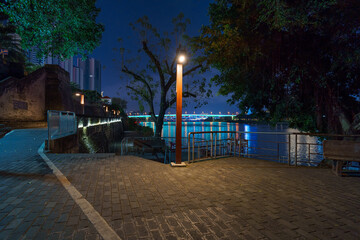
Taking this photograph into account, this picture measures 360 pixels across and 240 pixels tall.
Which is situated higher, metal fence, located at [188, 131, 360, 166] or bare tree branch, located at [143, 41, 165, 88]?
bare tree branch, located at [143, 41, 165, 88]

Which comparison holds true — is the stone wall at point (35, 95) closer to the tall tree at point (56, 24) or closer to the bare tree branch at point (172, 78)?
the tall tree at point (56, 24)

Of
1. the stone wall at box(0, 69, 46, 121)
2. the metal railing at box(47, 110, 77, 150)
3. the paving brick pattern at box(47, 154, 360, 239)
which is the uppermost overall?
the stone wall at box(0, 69, 46, 121)

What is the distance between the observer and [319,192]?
406cm

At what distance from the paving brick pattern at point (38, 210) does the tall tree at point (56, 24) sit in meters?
5.99

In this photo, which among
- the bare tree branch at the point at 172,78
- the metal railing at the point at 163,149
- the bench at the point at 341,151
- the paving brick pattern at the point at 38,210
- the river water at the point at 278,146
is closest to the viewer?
the paving brick pattern at the point at 38,210

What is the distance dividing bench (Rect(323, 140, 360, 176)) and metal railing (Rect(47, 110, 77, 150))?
33.2ft

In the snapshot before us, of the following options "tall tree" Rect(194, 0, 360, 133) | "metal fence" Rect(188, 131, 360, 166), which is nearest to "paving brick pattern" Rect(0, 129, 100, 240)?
"metal fence" Rect(188, 131, 360, 166)

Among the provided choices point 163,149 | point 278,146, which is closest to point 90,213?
point 278,146

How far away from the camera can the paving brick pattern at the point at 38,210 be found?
246 cm

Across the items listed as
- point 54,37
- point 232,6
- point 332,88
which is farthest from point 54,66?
point 332,88

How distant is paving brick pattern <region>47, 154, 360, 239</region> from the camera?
2621 mm

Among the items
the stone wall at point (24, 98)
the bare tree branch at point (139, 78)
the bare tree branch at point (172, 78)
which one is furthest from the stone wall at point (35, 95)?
the bare tree branch at point (172, 78)

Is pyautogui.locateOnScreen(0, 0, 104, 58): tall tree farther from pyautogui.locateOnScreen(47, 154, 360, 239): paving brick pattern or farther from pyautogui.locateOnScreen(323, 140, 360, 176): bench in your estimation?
pyautogui.locateOnScreen(323, 140, 360, 176): bench

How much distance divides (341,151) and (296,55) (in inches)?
213
